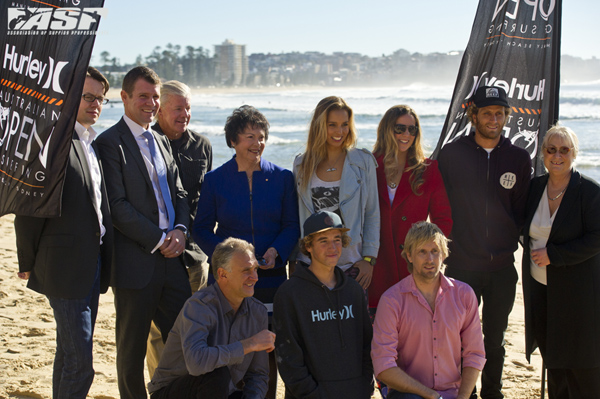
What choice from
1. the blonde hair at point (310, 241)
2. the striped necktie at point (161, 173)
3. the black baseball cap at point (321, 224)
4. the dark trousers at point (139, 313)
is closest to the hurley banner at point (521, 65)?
the blonde hair at point (310, 241)

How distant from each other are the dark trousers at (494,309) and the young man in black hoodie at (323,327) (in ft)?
3.01

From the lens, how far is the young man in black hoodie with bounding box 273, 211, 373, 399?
317 cm

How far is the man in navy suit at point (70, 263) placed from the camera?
311 centimetres

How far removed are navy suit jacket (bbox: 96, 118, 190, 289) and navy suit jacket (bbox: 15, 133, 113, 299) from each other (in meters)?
0.21

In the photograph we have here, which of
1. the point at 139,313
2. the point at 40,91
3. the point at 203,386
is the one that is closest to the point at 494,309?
the point at 203,386

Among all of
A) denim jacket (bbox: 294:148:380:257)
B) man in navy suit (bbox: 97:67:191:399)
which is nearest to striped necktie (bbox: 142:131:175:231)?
man in navy suit (bbox: 97:67:191:399)

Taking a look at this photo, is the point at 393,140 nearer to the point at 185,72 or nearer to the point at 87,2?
the point at 87,2

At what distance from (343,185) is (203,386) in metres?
1.52

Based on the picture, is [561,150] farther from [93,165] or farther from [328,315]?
[93,165]

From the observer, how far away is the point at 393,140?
3.87 metres

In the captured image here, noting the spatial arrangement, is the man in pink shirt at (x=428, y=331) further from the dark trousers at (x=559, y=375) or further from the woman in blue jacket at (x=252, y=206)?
the woman in blue jacket at (x=252, y=206)

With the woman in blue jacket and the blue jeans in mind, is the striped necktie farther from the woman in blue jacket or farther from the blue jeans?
the blue jeans

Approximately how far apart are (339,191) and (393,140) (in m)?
0.52

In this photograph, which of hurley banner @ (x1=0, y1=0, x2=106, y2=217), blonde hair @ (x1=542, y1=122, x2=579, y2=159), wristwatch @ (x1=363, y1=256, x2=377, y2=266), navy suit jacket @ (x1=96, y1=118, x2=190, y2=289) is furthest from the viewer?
wristwatch @ (x1=363, y1=256, x2=377, y2=266)
